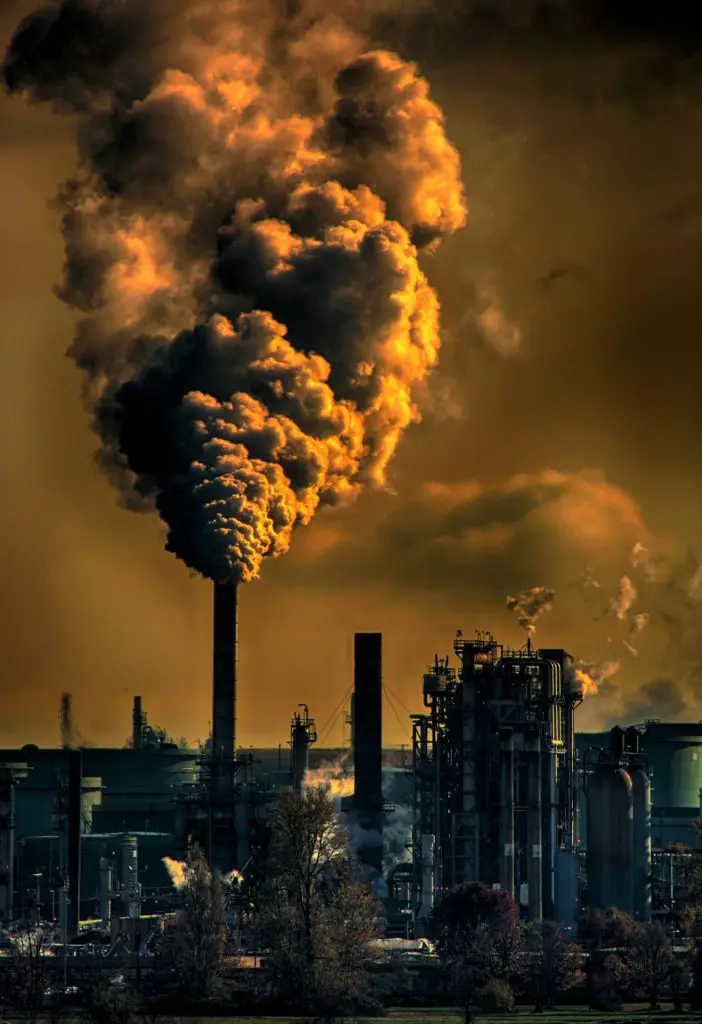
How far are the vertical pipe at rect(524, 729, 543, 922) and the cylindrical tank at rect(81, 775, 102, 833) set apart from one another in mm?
34592

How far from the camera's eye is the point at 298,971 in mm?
86062

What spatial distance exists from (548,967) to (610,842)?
65.6 feet

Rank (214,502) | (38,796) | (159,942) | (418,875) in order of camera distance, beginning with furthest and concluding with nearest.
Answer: (38,796) → (418,875) → (214,502) → (159,942)

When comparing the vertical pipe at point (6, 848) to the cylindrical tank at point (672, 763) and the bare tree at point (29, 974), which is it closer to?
the bare tree at point (29, 974)

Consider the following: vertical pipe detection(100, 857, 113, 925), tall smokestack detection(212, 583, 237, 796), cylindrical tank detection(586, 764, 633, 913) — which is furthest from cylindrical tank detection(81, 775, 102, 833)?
cylindrical tank detection(586, 764, 633, 913)

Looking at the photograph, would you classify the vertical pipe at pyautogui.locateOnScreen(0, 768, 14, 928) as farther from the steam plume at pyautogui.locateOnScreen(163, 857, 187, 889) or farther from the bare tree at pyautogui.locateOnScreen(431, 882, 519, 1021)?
the bare tree at pyautogui.locateOnScreen(431, 882, 519, 1021)

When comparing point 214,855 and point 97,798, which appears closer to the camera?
point 214,855

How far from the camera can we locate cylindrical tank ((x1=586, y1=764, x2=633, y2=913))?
109125 millimetres

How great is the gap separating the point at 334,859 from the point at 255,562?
16.6m

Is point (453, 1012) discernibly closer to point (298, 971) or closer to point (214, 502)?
point (298, 971)

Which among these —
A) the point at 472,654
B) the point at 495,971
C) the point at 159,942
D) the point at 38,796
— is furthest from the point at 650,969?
the point at 38,796

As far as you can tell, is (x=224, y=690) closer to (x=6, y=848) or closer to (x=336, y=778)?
(x=6, y=848)

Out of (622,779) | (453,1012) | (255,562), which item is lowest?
(453,1012)

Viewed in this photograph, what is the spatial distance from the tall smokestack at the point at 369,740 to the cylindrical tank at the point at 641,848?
1322 cm
